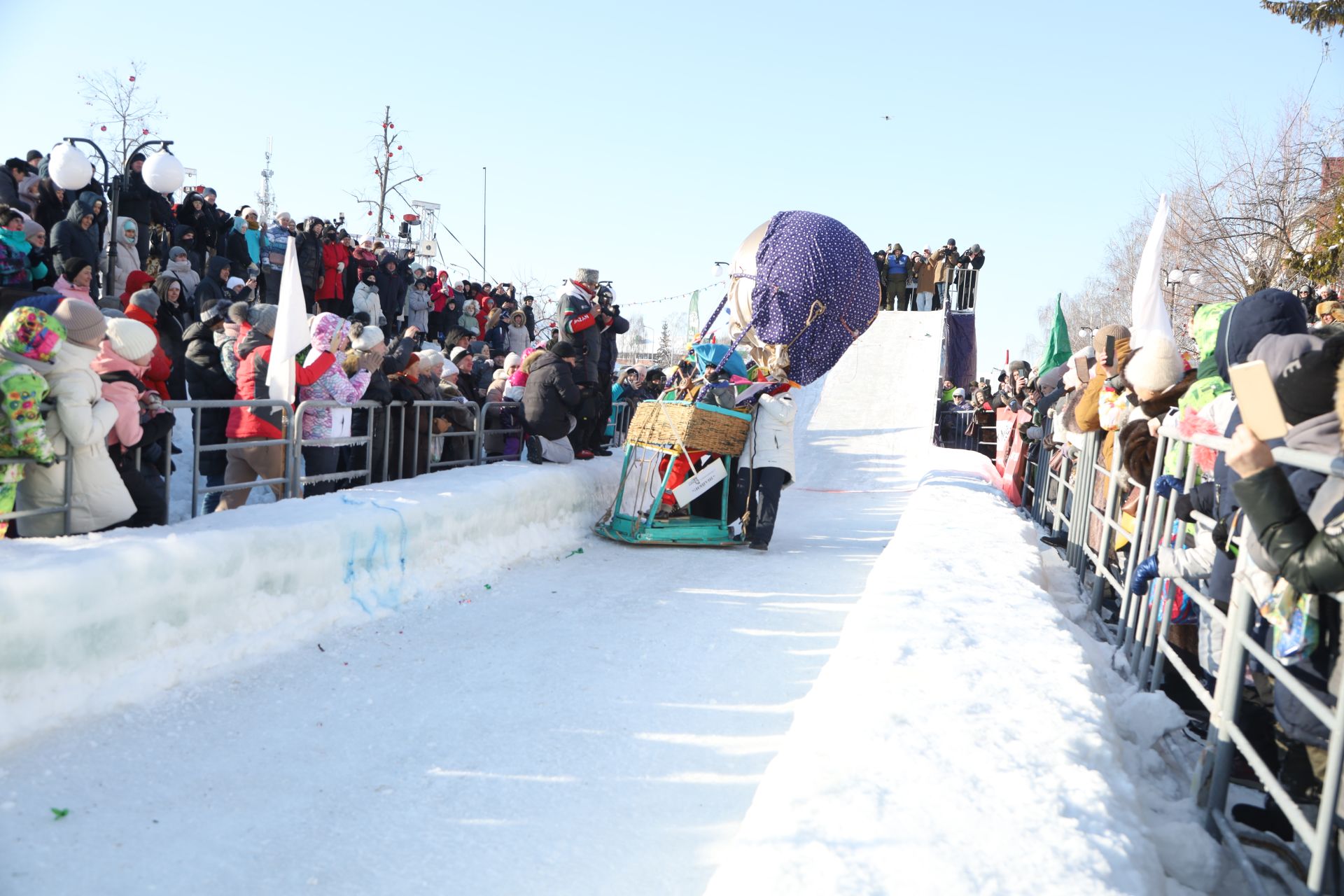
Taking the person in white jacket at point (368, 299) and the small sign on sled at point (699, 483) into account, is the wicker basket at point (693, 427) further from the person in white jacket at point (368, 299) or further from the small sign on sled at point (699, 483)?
the person in white jacket at point (368, 299)

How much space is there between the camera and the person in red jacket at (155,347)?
585cm

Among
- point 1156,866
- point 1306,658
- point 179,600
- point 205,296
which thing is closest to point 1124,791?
point 1156,866

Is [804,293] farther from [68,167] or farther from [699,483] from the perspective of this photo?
[68,167]

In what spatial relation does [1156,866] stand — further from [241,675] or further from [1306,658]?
[241,675]

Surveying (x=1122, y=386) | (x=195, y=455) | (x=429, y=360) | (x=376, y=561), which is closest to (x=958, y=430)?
(x=1122, y=386)

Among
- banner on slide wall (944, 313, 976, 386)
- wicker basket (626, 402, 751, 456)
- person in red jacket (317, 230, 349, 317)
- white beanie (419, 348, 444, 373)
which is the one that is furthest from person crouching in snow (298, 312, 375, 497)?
banner on slide wall (944, 313, 976, 386)

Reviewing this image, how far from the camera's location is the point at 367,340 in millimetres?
6977

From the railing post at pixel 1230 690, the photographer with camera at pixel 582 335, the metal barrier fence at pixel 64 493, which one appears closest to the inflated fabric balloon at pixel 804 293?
the photographer with camera at pixel 582 335

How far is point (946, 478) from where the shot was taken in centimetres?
1094

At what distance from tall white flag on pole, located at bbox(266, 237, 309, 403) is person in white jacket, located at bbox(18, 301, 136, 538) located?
160cm

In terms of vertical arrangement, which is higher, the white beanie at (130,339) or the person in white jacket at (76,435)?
the white beanie at (130,339)

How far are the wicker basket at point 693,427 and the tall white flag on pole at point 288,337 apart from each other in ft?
9.96

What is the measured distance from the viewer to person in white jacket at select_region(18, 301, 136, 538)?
412cm

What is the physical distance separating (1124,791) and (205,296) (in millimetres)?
10175
